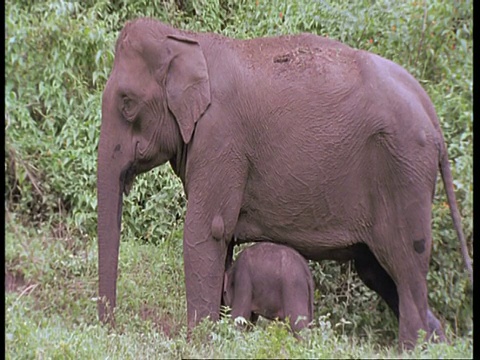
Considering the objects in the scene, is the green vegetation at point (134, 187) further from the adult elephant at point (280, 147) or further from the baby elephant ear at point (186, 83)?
the baby elephant ear at point (186, 83)

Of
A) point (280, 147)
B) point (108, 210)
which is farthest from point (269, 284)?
point (108, 210)

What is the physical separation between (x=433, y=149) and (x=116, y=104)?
1.80 m

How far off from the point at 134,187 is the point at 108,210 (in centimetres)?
182

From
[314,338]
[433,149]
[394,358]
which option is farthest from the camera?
[433,149]

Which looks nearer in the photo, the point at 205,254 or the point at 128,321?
the point at 205,254

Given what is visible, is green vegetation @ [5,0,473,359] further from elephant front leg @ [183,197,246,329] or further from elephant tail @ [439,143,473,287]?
elephant tail @ [439,143,473,287]

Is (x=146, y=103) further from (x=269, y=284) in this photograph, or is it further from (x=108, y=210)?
(x=269, y=284)

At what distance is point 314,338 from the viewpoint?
192 inches

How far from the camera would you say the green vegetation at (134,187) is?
6.57 m

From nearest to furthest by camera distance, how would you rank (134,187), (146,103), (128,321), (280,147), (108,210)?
1. (280,147)
2. (146,103)
3. (108,210)
4. (128,321)
5. (134,187)

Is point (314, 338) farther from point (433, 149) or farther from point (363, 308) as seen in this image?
point (363, 308)

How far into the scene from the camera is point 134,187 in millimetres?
7895

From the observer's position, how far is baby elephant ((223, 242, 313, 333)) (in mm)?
6121
